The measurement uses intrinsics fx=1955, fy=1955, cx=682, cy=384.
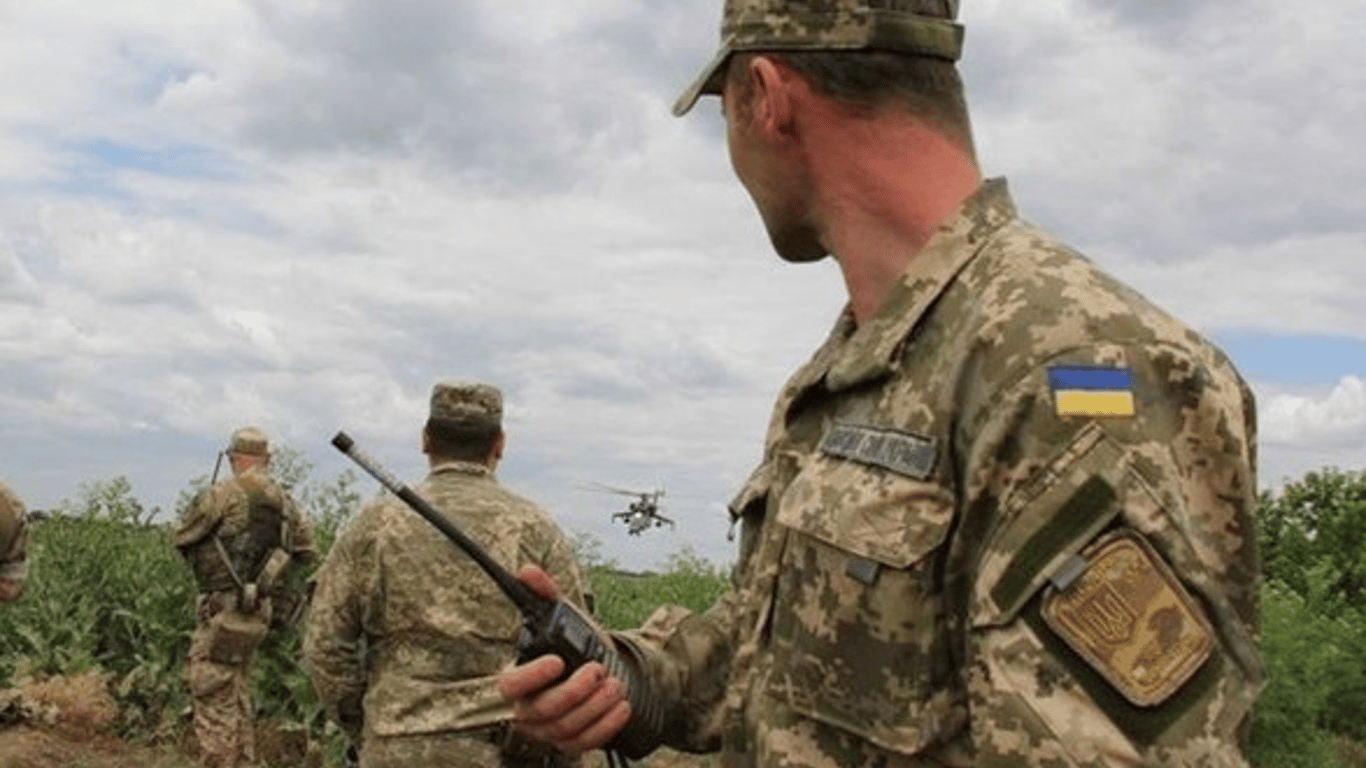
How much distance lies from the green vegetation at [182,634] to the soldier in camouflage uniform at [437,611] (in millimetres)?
6400

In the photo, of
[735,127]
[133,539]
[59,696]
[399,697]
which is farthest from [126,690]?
[735,127]

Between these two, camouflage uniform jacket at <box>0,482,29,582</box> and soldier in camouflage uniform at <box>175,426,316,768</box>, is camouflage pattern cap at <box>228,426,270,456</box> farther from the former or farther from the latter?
camouflage uniform jacket at <box>0,482,29,582</box>

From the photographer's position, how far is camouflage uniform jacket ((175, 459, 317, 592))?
1333 cm

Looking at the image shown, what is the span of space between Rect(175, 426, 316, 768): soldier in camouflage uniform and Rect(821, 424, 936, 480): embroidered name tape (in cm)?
1109

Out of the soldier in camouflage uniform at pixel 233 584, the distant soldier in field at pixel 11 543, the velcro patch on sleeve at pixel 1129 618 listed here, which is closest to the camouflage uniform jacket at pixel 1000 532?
the velcro patch on sleeve at pixel 1129 618

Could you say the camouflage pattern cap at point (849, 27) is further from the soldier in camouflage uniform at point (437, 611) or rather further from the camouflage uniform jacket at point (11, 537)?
the camouflage uniform jacket at point (11, 537)

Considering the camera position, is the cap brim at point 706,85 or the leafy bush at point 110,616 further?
the leafy bush at point 110,616

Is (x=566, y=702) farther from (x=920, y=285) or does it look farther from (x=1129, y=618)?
→ (x=1129, y=618)

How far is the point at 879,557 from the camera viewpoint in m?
2.49

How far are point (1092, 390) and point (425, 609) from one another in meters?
5.10

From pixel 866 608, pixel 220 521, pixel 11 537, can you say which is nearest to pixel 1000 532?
pixel 866 608

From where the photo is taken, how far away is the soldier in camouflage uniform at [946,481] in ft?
7.38

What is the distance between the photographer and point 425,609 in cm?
713

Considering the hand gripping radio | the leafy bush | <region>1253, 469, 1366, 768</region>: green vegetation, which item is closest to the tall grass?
the leafy bush
